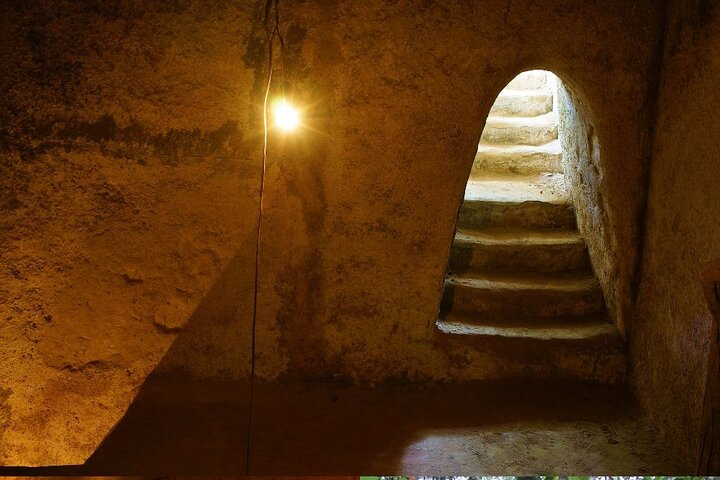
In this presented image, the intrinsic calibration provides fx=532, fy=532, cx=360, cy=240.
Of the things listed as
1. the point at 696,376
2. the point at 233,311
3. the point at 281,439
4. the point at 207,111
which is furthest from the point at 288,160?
the point at 696,376

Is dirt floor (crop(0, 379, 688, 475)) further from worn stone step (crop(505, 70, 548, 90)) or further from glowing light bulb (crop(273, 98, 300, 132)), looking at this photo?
worn stone step (crop(505, 70, 548, 90))

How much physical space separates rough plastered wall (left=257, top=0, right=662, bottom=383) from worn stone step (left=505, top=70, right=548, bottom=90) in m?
3.29

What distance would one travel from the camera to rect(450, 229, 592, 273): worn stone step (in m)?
4.42

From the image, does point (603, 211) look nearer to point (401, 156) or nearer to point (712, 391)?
point (401, 156)

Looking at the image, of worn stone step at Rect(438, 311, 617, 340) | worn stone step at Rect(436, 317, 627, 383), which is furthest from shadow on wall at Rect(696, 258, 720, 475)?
worn stone step at Rect(438, 311, 617, 340)

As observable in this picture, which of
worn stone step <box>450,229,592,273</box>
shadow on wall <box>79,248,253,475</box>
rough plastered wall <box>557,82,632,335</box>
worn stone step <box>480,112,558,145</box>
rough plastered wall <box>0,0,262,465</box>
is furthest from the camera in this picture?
worn stone step <box>480,112,558,145</box>

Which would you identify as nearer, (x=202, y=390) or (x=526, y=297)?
(x=202, y=390)

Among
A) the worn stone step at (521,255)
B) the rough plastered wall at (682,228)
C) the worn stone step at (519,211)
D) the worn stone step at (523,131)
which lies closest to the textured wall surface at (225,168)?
the rough plastered wall at (682,228)

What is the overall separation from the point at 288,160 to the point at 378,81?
0.78 meters

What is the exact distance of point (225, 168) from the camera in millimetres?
3492

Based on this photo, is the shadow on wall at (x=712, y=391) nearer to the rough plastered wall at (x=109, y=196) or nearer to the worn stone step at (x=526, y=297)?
the worn stone step at (x=526, y=297)

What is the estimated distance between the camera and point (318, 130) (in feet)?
11.4

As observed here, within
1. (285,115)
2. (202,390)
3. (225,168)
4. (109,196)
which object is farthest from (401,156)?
(202,390)

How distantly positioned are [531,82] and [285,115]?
440cm
